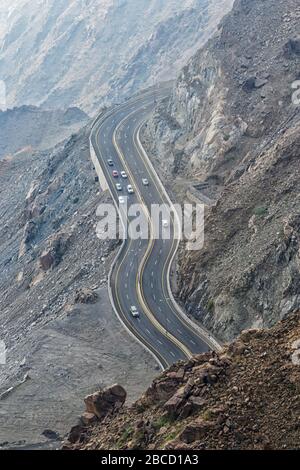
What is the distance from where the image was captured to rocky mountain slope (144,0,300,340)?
3063 inches

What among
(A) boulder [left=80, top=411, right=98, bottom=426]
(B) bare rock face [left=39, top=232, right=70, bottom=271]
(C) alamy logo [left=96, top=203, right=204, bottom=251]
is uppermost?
(B) bare rock face [left=39, top=232, right=70, bottom=271]

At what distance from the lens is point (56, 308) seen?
312ft

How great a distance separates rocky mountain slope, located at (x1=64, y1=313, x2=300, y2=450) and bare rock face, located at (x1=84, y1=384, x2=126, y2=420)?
0.69m

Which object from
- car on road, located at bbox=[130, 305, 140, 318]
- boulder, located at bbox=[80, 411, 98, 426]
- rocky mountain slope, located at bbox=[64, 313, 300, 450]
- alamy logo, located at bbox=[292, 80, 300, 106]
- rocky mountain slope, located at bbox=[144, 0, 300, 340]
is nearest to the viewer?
rocky mountain slope, located at bbox=[64, 313, 300, 450]

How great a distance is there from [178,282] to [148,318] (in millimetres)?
7140

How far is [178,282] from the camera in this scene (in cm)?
9044

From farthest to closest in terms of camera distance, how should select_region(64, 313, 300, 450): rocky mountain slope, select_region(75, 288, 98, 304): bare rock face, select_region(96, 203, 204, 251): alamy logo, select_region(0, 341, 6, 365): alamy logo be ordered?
select_region(96, 203, 204, 251): alamy logo < select_region(75, 288, 98, 304): bare rock face < select_region(0, 341, 6, 365): alamy logo < select_region(64, 313, 300, 450): rocky mountain slope

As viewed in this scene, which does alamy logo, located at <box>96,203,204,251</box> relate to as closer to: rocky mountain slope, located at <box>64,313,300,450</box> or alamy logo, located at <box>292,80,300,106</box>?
alamy logo, located at <box>292,80,300,106</box>

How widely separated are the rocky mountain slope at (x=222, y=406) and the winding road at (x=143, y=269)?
103 ft

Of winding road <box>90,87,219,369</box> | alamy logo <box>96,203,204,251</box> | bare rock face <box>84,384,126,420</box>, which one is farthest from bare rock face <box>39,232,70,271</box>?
bare rock face <box>84,384,126,420</box>

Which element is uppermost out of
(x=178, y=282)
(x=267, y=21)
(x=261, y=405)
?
(x=267, y=21)

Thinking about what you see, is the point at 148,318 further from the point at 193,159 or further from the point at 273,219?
the point at 193,159

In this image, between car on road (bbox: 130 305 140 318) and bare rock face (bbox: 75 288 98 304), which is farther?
bare rock face (bbox: 75 288 98 304)
